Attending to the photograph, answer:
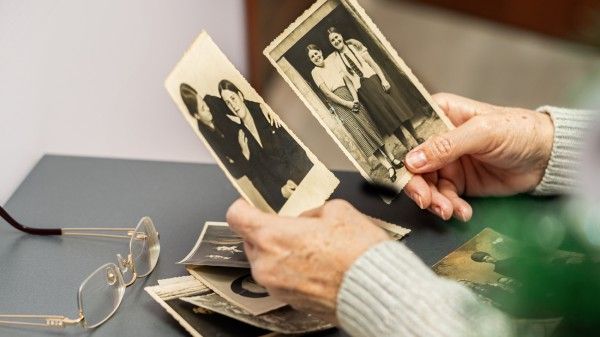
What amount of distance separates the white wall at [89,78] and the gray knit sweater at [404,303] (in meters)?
0.77

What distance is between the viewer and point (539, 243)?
73cm

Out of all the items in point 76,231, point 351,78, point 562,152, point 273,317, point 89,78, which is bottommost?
point 562,152

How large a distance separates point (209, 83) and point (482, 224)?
0.53 metres

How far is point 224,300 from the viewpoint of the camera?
973mm

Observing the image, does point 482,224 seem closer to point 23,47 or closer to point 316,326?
point 316,326

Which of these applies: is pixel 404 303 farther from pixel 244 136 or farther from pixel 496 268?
pixel 244 136

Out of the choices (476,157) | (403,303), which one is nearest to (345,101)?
(476,157)

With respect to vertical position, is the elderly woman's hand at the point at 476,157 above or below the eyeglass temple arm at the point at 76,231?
below

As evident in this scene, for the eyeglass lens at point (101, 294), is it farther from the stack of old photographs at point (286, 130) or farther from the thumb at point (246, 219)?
the thumb at point (246, 219)

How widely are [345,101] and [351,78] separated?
0.04 m

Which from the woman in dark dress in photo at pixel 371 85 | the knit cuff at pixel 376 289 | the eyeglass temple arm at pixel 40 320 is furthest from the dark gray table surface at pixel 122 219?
the knit cuff at pixel 376 289

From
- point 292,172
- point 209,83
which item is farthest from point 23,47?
point 292,172

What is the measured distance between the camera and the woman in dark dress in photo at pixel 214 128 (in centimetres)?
105

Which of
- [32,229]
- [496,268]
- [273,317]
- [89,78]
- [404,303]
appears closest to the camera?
[404,303]
